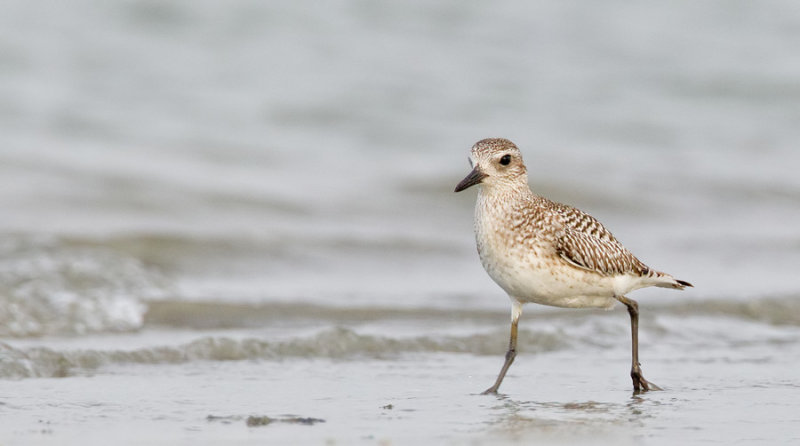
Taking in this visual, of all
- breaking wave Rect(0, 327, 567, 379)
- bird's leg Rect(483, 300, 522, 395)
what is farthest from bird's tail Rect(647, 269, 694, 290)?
breaking wave Rect(0, 327, 567, 379)

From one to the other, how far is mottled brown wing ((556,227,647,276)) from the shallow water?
2.14ft

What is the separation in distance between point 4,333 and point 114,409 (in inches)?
97.7

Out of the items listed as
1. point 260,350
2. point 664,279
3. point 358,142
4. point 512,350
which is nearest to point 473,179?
point 512,350

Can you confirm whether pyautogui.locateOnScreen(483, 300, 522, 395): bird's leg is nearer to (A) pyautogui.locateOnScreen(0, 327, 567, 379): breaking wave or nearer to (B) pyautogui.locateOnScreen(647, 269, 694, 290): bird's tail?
(B) pyautogui.locateOnScreen(647, 269, 694, 290): bird's tail

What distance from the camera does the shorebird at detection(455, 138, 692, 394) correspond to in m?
6.16

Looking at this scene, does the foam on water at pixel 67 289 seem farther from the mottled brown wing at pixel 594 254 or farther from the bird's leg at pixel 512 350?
the mottled brown wing at pixel 594 254

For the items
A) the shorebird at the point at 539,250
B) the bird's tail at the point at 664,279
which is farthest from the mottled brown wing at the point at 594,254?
the bird's tail at the point at 664,279

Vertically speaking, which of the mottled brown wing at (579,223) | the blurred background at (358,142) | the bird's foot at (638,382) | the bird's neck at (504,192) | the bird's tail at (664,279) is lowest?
the bird's foot at (638,382)

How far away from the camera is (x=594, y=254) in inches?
248

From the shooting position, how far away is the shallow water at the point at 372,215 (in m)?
6.18

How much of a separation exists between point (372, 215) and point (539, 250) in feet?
24.0

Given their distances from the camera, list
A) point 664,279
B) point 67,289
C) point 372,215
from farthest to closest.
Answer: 1. point 372,215
2. point 67,289
3. point 664,279

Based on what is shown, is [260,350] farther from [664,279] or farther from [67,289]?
[664,279]

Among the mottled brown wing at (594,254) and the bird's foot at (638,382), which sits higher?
the mottled brown wing at (594,254)
